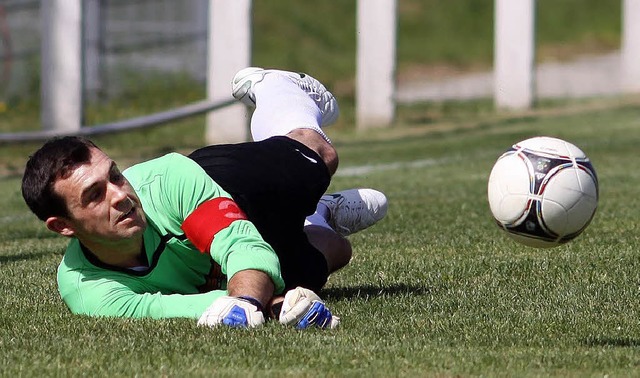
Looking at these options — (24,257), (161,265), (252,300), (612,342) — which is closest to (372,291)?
(161,265)

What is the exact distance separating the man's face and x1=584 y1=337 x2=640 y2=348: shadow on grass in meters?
1.90

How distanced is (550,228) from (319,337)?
1104 millimetres

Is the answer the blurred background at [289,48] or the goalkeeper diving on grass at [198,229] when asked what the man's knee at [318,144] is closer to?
the goalkeeper diving on grass at [198,229]

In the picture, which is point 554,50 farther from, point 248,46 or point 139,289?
point 139,289

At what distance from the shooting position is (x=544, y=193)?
5.47 metres

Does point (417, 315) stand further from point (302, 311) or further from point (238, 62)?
point (238, 62)

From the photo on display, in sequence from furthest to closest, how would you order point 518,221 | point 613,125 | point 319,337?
1. point 613,125
2. point 518,221
3. point 319,337

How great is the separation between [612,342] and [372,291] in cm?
161

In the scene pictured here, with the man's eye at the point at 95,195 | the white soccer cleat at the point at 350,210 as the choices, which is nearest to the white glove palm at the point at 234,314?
the man's eye at the point at 95,195

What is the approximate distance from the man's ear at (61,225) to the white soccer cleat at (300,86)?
180cm

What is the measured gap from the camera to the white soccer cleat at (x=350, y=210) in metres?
6.77

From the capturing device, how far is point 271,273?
533 cm

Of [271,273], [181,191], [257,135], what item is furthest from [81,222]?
[257,135]

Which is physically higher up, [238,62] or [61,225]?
[61,225]
